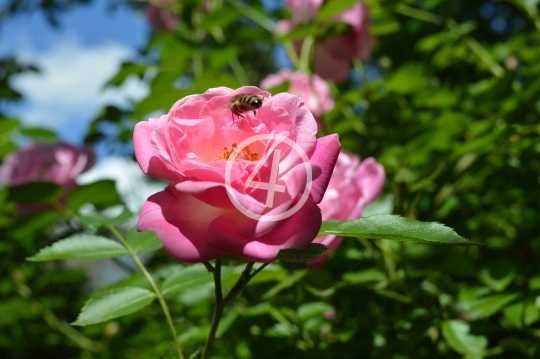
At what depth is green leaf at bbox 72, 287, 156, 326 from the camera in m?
0.48

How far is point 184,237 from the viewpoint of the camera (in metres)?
0.38

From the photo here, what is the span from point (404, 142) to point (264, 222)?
673 mm

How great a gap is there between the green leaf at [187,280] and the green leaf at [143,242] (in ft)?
0.12

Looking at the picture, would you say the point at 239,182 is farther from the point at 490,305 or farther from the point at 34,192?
the point at 34,192

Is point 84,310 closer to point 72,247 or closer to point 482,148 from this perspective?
point 72,247

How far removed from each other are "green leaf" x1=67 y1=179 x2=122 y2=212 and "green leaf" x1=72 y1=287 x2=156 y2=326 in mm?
474

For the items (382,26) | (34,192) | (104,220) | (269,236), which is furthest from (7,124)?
(269,236)

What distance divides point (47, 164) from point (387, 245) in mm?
769

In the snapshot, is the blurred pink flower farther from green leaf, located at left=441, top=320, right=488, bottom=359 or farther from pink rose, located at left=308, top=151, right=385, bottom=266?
green leaf, located at left=441, top=320, right=488, bottom=359

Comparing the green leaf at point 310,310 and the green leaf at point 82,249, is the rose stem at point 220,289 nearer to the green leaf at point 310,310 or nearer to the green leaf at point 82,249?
the green leaf at point 82,249

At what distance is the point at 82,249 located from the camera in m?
0.55

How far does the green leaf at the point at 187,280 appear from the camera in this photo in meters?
0.53

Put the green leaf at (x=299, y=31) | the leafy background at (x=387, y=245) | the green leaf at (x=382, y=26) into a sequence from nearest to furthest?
the leafy background at (x=387, y=245)
the green leaf at (x=299, y=31)
the green leaf at (x=382, y=26)

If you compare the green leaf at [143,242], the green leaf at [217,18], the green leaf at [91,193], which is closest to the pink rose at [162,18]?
the green leaf at [217,18]
